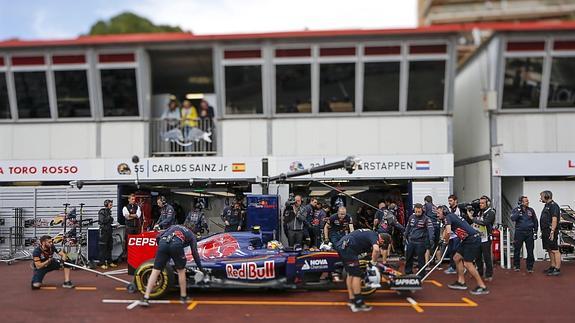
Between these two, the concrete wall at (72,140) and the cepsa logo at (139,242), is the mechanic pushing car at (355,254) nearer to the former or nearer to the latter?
the cepsa logo at (139,242)

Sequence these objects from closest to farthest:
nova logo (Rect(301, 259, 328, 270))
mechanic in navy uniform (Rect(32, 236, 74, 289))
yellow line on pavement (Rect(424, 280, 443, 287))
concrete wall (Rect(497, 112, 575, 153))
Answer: nova logo (Rect(301, 259, 328, 270)) → mechanic in navy uniform (Rect(32, 236, 74, 289)) → yellow line on pavement (Rect(424, 280, 443, 287)) → concrete wall (Rect(497, 112, 575, 153))

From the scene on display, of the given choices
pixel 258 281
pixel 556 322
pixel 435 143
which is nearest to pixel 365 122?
pixel 435 143

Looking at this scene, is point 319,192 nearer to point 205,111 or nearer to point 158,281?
point 205,111

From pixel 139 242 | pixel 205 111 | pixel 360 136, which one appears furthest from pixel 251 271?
pixel 205 111

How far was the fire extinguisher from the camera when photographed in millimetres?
14484

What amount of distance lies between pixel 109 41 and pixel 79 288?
8515 millimetres

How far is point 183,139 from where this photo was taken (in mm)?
17844

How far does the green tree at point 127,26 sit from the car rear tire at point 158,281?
1696 inches

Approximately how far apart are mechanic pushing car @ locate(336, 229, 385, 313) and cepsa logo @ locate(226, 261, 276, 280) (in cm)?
152

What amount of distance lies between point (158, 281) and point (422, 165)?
9.72 m

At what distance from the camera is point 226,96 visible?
57.1ft

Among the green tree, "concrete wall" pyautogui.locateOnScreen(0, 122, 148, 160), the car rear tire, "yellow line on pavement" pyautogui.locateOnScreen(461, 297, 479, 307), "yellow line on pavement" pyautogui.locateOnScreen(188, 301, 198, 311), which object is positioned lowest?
"yellow line on pavement" pyautogui.locateOnScreen(461, 297, 479, 307)

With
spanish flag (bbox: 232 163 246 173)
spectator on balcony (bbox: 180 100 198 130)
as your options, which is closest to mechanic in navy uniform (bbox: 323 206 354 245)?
spanish flag (bbox: 232 163 246 173)

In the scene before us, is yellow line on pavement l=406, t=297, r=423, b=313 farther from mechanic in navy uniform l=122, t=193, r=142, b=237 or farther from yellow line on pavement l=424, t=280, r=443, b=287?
mechanic in navy uniform l=122, t=193, r=142, b=237
